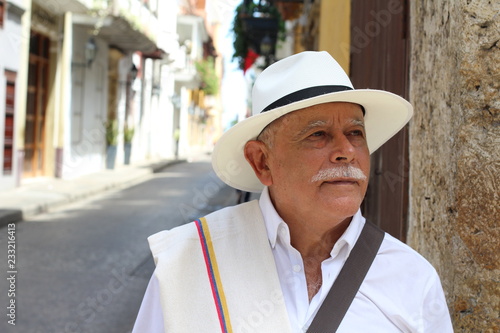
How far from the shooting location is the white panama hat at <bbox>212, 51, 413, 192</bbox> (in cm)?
171

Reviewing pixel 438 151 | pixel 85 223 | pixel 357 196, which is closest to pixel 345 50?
pixel 85 223

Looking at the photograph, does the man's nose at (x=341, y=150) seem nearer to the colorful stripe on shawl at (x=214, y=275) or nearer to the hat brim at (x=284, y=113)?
the hat brim at (x=284, y=113)

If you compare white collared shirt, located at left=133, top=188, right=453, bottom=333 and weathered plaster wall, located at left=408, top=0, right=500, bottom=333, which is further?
weathered plaster wall, located at left=408, top=0, right=500, bottom=333

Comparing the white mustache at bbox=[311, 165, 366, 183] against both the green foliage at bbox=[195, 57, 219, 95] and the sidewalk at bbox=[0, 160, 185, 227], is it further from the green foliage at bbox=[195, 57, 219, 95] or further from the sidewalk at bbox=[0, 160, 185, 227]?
the green foliage at bbox=[195, 57, 219, 95]

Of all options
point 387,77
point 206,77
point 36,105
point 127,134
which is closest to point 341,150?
point 387,77

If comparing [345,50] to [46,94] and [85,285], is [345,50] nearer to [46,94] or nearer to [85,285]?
[85,285]

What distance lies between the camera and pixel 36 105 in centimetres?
1502

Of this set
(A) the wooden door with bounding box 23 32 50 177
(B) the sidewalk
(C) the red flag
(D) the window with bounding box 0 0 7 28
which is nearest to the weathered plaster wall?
(B) the sidewalk

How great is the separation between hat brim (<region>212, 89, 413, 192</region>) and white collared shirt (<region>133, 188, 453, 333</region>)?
0.36 m

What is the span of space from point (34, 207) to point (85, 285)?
4753mm

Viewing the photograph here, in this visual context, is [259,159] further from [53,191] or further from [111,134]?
[111,134]

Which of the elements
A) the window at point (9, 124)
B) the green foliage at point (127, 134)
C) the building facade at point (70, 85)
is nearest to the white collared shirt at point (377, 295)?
the building facade at point (70, 85)

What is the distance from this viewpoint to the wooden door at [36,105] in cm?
1455

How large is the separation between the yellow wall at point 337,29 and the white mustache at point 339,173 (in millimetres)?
5280
